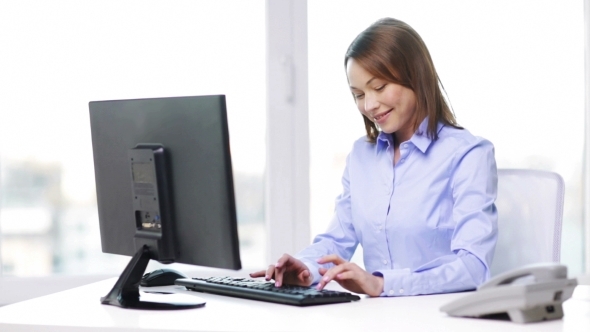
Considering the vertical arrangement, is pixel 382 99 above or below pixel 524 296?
above

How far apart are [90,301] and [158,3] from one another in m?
1.63

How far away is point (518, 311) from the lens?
4.12ft

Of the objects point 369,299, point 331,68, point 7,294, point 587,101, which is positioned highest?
point 331,68

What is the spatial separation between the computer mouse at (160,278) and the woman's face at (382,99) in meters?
0.68

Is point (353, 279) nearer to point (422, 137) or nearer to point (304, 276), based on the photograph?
point (304, 276)

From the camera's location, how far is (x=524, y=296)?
1231 millimetres

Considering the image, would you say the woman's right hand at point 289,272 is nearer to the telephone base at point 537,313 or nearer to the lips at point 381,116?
the lips at point 381,116

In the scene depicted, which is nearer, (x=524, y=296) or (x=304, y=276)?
(x=524, y=296)

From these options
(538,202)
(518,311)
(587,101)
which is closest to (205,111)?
(518,311)

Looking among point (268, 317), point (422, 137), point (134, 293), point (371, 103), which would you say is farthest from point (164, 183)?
point (422, 137)

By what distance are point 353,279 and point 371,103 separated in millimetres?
577

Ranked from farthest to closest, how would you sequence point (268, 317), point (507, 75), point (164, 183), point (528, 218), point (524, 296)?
1. point (507, 75)
2. point (528, 218)
3. point (164, 183)
4. point (268, 317)
5. point (524, 296)

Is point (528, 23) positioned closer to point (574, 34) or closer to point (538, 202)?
point (574, 34)

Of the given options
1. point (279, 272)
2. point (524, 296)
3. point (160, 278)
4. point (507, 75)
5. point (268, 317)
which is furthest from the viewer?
point (507, 75)
